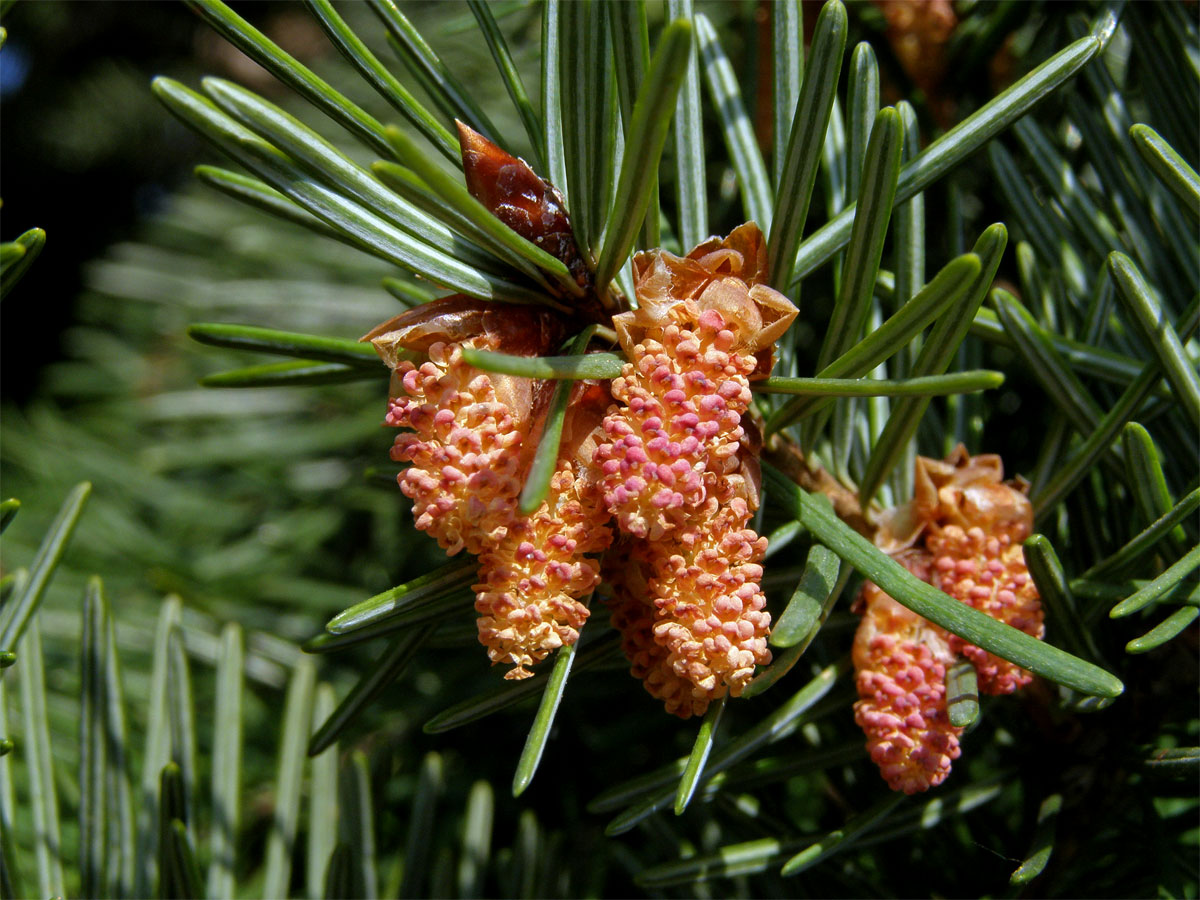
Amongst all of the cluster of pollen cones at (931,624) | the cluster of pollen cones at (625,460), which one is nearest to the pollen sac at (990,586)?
the cluster of pollen cones at (931,624)

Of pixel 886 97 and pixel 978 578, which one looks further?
pixel 886 97

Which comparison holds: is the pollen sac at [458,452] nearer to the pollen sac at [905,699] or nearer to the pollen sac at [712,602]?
the pollen sac at [712,602]

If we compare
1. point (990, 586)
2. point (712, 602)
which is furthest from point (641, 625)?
point (990, 586)

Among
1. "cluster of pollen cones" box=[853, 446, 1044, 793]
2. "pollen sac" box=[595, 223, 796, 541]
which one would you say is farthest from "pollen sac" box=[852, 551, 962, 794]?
"pollen sac" box=[595, 223, 796, 541]

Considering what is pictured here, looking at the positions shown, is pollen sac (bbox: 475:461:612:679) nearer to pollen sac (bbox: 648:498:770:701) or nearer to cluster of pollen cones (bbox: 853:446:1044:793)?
pollen sac (bbox: 648:498:770:701)

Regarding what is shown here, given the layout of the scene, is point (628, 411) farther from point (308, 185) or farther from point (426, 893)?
point (426, 893)

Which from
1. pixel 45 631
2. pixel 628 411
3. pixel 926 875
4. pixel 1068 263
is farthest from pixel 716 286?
pixel 45 631

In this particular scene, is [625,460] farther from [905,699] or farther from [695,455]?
[905,699]
